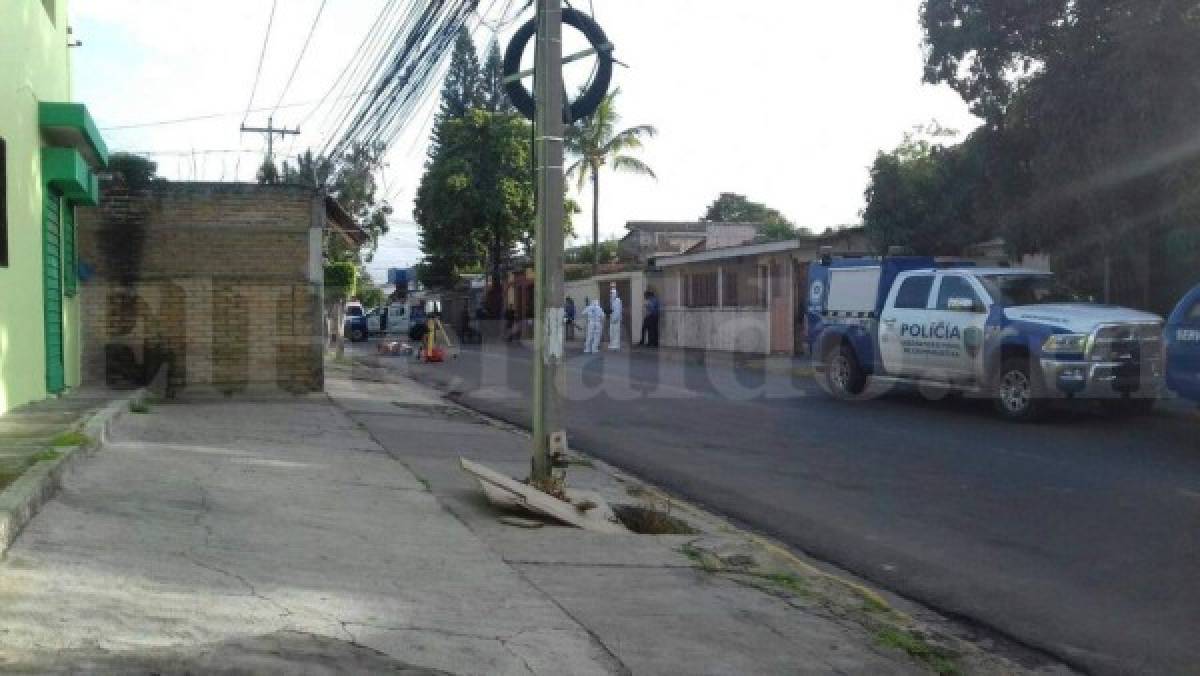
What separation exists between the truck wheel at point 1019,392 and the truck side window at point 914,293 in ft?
6.04

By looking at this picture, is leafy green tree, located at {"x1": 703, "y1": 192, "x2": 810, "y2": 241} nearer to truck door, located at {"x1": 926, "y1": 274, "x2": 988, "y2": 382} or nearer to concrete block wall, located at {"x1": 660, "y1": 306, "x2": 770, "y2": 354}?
concrete block wall, located at {"x1": 660, "y1": 306, "x2": 770, "y2": 354}

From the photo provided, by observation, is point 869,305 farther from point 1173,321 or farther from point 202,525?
point 202,525

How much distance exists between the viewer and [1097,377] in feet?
42.8

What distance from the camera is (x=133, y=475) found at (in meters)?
8.13

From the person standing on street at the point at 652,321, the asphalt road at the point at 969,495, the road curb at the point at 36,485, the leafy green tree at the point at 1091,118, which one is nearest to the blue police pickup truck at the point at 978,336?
the asphalt road at the point at 969,495

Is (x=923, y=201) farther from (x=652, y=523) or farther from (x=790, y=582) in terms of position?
(x=790, y=582)

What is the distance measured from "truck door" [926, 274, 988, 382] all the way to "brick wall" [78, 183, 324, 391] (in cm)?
882

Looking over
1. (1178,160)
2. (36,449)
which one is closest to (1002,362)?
(1178,160)

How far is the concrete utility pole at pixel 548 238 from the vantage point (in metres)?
8.94

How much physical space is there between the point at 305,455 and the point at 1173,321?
30.1 feet

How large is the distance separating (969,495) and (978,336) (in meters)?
5.71

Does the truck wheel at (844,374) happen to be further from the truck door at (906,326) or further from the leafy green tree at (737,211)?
the leafy green tree at (737,211)

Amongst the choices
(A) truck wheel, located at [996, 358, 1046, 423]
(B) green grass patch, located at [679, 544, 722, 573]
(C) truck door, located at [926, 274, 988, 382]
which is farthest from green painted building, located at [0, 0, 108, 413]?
(A) truck wheel, located at [996, 358, 1046, 423]

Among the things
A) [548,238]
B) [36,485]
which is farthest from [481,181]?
[36,485]
